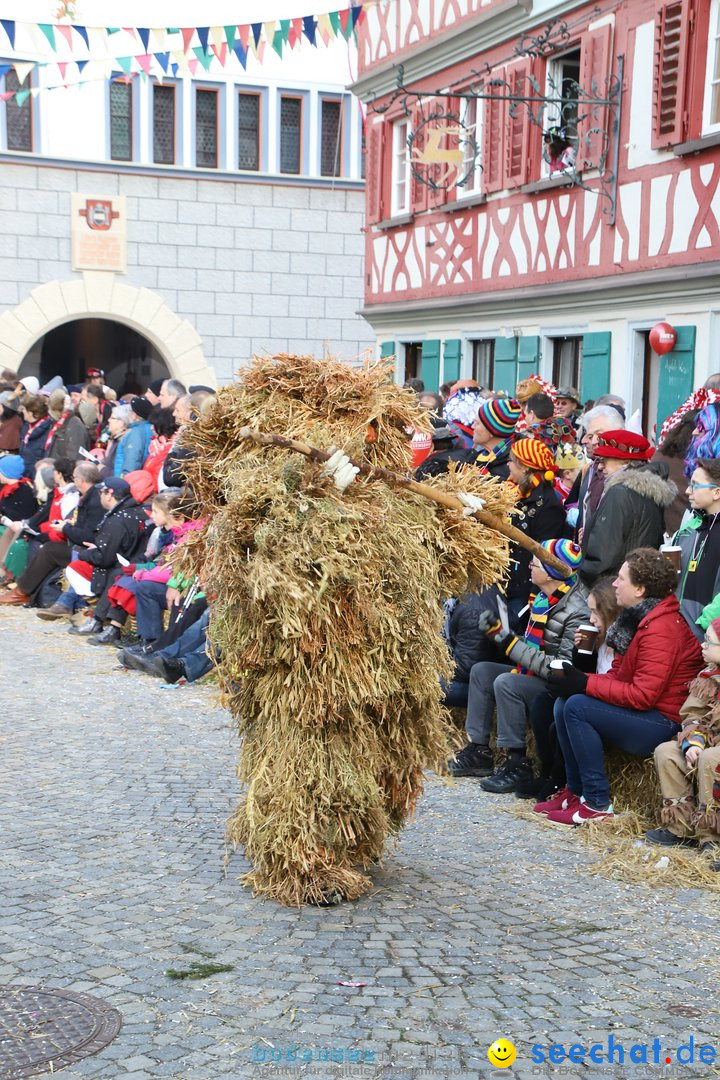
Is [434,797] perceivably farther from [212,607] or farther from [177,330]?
[177,330]

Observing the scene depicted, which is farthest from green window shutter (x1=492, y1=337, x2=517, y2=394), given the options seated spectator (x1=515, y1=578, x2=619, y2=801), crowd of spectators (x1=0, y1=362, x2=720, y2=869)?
seated spectator (x1=515, y1=578, x2=619, y2=801)

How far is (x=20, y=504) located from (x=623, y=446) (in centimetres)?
857

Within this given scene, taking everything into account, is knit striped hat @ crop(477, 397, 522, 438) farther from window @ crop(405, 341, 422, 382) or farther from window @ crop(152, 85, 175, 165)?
window @ crop(152, 85, 175, 165)

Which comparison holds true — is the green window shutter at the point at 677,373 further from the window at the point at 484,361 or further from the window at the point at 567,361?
the window at the point at 484,361

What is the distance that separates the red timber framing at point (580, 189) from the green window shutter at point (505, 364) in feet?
2.13

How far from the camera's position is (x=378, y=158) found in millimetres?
19734

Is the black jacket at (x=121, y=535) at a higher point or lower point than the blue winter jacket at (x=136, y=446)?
lower

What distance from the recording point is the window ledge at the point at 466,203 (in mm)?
16688

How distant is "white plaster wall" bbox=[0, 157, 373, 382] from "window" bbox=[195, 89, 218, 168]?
Answer: 1.53 feet

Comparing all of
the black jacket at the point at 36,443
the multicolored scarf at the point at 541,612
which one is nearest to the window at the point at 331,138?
the black jacket at the point at 36,443

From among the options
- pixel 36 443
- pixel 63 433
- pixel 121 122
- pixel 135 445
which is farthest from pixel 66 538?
pixel 121 122

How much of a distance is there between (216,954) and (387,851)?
140 centimetres

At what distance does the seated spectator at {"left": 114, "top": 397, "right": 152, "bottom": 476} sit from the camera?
13.5 metres

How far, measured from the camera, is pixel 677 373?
13.0 meters
